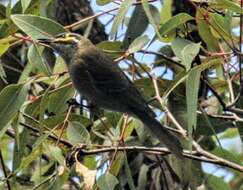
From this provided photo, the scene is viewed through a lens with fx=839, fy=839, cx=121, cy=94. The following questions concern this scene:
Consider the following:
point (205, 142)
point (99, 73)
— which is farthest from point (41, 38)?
point (205, 142)

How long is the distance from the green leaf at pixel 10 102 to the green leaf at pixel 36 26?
17cm

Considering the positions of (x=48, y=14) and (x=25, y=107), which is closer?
(x=25, y=107)

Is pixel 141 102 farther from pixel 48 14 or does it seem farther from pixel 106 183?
pixel 48 14

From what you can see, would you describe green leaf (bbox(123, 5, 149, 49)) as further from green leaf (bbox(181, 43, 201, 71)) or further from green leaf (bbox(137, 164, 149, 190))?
green leaf (bbox(137, 164, 149, 190))

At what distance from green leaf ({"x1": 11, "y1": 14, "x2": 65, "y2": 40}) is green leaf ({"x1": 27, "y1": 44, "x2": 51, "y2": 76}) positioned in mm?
45

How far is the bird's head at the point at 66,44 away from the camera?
103 inches

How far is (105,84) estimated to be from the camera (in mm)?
2605

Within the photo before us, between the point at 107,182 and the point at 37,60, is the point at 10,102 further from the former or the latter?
the point at 107,182

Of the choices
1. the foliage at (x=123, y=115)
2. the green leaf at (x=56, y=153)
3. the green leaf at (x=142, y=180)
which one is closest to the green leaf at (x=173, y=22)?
the foliage at (x=123, y=115)

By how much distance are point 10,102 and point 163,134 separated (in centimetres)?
47

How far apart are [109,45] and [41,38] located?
0.32 m

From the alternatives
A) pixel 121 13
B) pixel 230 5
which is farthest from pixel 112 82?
pixel 230 5

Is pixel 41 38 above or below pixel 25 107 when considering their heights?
above

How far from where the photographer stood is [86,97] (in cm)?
261
